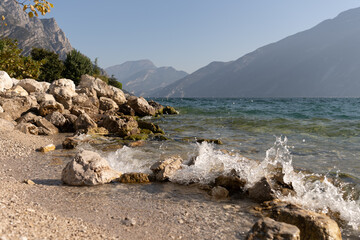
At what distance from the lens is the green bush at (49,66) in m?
32.9

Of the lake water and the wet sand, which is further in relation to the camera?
the lake water

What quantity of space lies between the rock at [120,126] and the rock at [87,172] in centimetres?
652

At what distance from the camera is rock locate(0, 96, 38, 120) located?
45.1 feet

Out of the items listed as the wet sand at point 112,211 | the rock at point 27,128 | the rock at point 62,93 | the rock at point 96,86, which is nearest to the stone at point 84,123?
the rock at point 27,128

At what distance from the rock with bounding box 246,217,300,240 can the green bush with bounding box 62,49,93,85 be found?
123 feet

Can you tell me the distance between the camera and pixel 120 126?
13430 millimetres

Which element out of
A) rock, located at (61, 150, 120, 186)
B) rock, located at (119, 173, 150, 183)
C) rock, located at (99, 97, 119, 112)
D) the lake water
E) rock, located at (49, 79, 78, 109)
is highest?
rock, located at (49, 79, 78, 109)

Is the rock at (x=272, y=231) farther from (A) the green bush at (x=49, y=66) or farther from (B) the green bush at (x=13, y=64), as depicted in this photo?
(A) the green bush at (x=49, y=66)

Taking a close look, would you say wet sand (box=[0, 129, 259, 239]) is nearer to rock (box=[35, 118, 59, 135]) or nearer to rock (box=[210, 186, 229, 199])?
rock (box=[210, 186, 229, 199])

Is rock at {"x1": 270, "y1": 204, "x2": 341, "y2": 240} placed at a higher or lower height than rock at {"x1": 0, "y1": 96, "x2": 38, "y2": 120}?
lower

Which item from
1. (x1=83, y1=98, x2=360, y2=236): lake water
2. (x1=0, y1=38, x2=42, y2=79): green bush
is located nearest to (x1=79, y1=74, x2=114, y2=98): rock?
(x1=0, y1=38, x2=42, y2=79): green bush

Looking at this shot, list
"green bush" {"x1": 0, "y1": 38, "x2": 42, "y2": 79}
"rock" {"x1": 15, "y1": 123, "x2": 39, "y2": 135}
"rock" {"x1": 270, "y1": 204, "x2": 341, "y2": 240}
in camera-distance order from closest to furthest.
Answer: "rock" {"x1": 270, "y1": 204, "x2": 341, "y2": 240}
"rock" {"x1": 15, "y1": 123, "x2": 39, "y2": 135}
"green bush" {"x1": 0, "y1": 38, "x2": 42, "y2": 79}

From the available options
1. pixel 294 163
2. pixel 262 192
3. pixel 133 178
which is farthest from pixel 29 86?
pixel 262 192

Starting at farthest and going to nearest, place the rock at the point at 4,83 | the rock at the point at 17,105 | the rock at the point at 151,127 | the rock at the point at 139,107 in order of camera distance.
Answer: the rock at the point at 139,107, the rock at the point at 4,83, the rock at the point at 151,127, the rock at the point at 17,105
